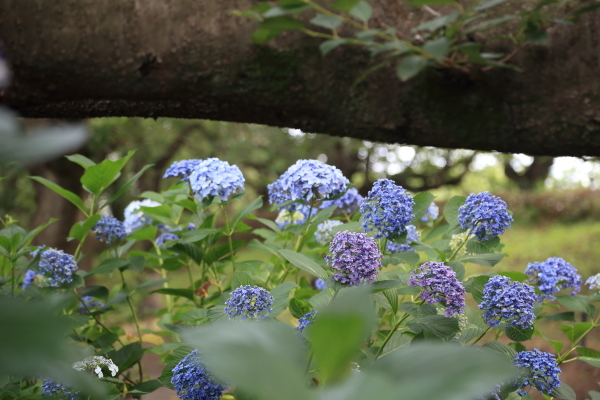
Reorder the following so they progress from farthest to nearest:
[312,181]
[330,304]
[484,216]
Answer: [312,181] < [484,216] < [330,304]

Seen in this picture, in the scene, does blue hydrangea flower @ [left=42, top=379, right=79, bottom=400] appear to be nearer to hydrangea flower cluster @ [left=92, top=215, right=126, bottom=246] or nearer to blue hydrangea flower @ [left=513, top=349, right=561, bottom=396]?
hydrangea flower cluster @ [left=92, top=215, right=126, bottom=246]

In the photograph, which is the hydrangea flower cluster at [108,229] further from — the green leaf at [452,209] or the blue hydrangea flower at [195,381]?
the green leaf at [452,209]

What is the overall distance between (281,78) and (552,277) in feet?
3.09

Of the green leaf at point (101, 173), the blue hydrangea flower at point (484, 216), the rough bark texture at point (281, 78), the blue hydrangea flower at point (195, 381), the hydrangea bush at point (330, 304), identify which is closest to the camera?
the hydrangea bush at point (330, 304)

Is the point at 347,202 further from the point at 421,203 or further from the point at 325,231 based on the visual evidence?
the point at 421,203

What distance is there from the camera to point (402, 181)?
11953 mm

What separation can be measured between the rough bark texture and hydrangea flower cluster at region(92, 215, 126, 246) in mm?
391

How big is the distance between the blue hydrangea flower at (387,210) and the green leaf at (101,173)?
67 centimetres

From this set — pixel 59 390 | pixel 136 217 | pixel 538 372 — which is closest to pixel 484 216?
pixel 538 372

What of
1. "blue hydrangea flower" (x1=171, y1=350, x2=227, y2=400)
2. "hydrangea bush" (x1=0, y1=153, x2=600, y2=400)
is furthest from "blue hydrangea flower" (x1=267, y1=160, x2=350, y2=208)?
"blue hydrangea flower" (x1=171, y1=350, x2=227, y2=400)

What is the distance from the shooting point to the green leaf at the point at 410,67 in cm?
121

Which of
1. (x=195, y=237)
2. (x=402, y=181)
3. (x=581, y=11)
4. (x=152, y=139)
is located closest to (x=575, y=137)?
(x=581, y=11)

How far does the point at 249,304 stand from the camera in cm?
96

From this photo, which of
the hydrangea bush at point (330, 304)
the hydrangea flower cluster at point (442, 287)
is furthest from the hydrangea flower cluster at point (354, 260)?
the hydrangea flower cluster at point (442, 287)
